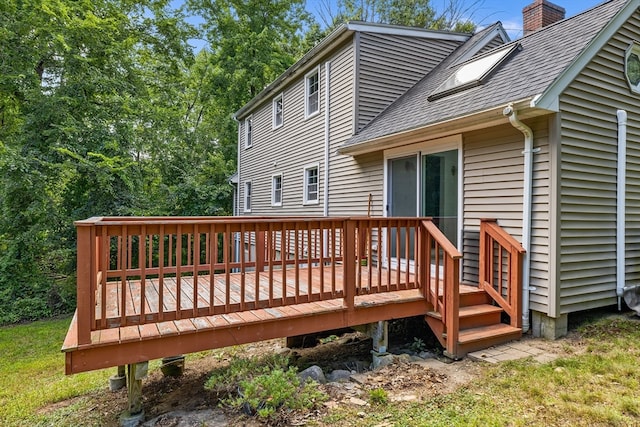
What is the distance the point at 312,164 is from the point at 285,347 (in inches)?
217

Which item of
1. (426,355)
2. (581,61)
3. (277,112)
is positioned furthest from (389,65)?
(426,355)

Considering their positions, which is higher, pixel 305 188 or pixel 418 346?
pixel 305 188

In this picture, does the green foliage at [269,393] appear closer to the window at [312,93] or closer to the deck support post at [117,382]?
the deck support post at [117,382]

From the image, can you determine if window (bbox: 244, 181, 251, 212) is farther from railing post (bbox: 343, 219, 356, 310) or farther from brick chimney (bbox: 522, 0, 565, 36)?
Result: railing post (bbox: 343, 219, 356, 310)

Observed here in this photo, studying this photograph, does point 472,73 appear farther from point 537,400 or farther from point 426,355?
point 537,400

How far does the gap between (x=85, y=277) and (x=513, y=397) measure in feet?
11.5

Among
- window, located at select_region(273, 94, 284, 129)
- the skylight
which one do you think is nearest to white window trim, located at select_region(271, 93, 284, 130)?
window, located at select_region(273, 94, 284, 129)

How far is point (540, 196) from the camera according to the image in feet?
15.1

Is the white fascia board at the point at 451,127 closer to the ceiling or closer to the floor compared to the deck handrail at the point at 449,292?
closer to the ceiling

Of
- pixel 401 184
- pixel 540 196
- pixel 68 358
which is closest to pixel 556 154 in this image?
pixel 540 196

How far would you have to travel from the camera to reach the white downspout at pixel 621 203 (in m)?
5.15

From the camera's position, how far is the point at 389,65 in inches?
334

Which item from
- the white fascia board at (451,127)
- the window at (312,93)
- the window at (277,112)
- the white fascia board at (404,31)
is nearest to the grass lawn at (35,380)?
the white fascia board at (451,127)

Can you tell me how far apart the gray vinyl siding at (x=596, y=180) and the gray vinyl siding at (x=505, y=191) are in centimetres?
21
